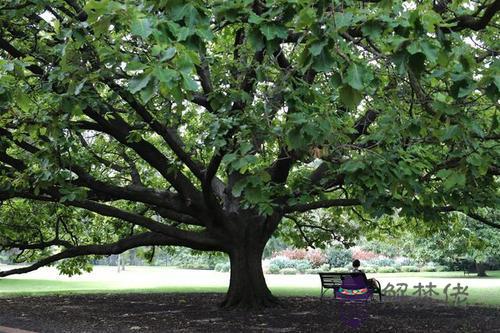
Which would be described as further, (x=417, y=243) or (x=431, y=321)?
(x=417, y=243)

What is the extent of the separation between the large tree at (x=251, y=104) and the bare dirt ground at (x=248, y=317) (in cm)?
126

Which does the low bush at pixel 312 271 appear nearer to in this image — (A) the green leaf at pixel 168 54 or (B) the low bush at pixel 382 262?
(B) the low bush at pixel 382 262

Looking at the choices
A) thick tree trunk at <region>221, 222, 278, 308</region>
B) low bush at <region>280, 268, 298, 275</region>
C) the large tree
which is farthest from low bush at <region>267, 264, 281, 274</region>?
thick tree trunk at <region>221, 222, 278, 308</region>

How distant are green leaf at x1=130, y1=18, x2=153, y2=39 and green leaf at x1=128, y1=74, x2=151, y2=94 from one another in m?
0.26

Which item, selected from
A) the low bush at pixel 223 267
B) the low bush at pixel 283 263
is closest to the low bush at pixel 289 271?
the low bush at pixel 283 263

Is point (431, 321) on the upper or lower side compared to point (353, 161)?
lower

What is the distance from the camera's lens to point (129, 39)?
7.37m

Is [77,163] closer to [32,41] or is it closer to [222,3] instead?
[32,41]

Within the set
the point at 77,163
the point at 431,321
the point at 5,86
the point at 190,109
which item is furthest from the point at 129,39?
the point at 431,321

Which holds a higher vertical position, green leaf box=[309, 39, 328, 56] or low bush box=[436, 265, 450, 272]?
green leaf box=[309, 39, 328, 56]

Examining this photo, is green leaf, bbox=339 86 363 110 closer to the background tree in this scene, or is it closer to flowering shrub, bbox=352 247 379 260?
the background tree

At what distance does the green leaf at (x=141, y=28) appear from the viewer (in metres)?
3.35

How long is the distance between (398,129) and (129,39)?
3.83 metres

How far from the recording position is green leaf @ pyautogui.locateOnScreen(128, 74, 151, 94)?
3.25m
